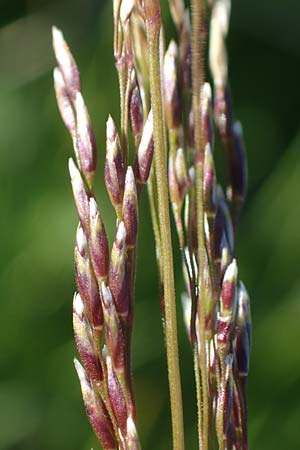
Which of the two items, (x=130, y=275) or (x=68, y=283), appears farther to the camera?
(x=68, y=283)

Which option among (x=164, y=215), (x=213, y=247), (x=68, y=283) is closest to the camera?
(x=164, y=215)

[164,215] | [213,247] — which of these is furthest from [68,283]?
[164,215]

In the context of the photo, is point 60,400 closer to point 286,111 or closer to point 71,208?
point 71,208

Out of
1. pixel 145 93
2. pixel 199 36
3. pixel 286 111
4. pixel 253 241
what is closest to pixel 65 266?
pixel 253 241

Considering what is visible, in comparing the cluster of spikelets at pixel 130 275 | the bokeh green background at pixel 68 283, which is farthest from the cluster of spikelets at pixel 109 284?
the bokeh green background at pixel 68 283

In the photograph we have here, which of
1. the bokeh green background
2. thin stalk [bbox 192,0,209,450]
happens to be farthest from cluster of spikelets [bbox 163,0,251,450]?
the bokeh green background

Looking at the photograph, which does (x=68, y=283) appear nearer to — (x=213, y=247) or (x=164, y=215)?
(x=213, y=247)

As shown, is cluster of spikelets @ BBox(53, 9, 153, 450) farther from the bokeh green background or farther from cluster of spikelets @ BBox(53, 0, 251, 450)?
the bokeh green background

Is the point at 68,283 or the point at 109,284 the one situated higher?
the point at 68,283
